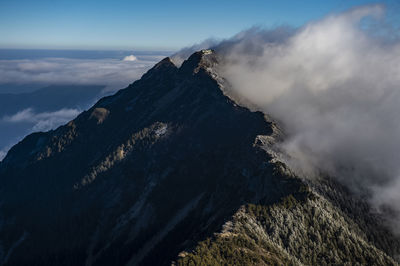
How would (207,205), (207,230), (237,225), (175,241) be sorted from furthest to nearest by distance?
1. (207,205)
2. (175,241)
3. (207,230)
4. (237,225)

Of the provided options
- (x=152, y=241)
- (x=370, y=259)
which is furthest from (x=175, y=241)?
(x=370, y=259)

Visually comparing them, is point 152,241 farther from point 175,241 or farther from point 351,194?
point 351,194

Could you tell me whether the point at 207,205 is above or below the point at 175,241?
above

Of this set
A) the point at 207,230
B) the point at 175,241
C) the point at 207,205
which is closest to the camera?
the point at 207,230

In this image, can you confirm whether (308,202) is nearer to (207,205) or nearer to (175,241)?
(207,205)

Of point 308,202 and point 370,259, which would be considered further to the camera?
point 308,202

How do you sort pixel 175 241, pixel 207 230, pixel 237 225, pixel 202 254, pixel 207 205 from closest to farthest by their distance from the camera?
pixel 202 254, pixel 237 225, pixel 207 230, pixel 175 241, pixel 207 205

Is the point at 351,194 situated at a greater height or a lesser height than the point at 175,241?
greater


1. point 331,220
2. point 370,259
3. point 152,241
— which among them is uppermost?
point 331,220

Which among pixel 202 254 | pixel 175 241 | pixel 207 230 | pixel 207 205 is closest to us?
pixel 202 254

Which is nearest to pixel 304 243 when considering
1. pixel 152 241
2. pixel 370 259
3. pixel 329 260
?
pixel 329 260
